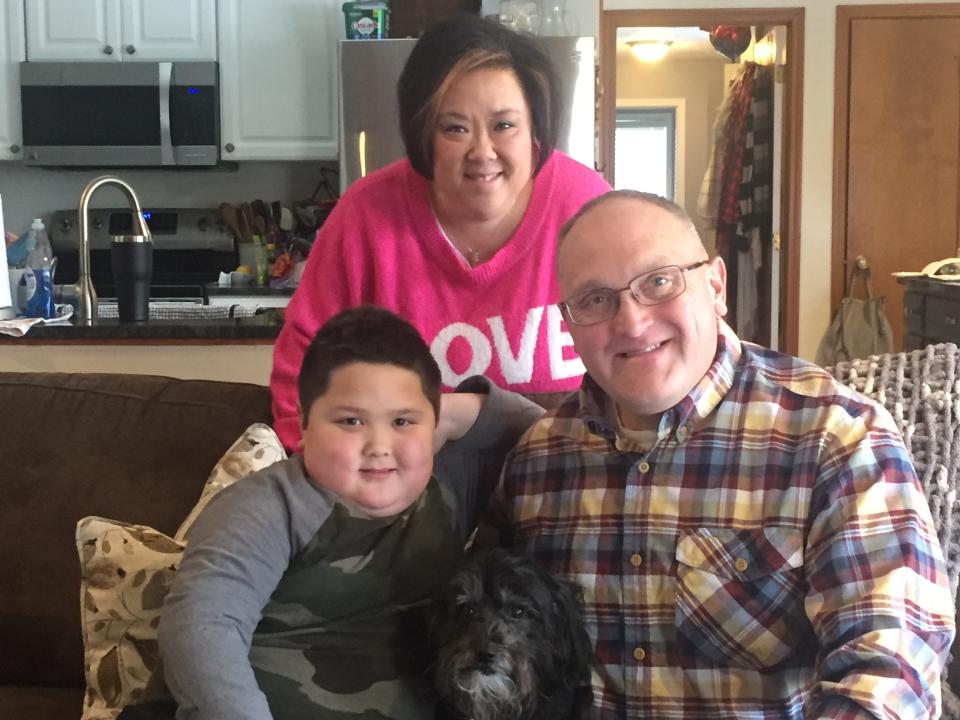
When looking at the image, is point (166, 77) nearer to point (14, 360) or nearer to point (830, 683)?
point (14, 360)

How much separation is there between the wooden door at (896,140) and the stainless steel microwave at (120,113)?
318 cm

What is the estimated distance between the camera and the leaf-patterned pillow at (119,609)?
59.7 inches

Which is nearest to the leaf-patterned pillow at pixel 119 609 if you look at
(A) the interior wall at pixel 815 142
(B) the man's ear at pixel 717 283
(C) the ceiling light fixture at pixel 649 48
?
(B) the man's ear at pixel 717 283

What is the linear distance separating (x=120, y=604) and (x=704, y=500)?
877mm

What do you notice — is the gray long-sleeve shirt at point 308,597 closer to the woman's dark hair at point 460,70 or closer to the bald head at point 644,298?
the bald head at point 644,298

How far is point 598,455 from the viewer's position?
138cm

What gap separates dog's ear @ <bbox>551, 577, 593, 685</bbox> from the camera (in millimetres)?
1221

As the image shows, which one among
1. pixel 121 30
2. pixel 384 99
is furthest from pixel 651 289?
pixel 121 30

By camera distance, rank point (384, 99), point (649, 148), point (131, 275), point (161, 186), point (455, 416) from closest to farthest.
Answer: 1. point (455, 416)
2. point (131, 275)
3. point (384, 99)
4. point (161, 186)
5. point (649, 148)

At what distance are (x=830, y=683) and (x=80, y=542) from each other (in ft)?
3.64

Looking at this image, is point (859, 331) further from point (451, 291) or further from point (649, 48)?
point (451, 291)

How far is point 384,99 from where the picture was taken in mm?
4262

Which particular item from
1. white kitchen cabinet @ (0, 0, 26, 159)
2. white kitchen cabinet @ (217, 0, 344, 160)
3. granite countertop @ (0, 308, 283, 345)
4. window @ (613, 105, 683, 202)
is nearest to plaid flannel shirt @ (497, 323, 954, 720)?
granite countertop @ (0, 308, 283, 345)

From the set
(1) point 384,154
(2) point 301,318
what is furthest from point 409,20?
(2) point 301,318
